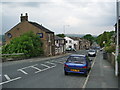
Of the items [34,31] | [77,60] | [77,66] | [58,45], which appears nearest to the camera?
[77,66]

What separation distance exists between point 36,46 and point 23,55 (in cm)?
601

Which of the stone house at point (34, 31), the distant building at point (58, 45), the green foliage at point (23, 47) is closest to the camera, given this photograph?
the green foliage at point (23, 47)

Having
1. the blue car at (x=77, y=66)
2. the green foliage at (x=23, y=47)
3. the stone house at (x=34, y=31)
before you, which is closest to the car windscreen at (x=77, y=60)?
the blue car at (x=77, y=66)

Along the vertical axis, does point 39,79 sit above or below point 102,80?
above

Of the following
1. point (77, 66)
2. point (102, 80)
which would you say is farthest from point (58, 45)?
point (102, 80)

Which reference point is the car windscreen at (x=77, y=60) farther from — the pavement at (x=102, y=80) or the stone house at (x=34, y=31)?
the stone house at (x=34, y=31)

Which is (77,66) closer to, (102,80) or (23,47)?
(102,80)

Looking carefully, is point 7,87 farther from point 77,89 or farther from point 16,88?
point 77,89

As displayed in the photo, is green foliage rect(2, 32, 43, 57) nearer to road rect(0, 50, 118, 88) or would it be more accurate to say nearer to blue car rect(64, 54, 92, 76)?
road rect(0, 50, 118, 88)

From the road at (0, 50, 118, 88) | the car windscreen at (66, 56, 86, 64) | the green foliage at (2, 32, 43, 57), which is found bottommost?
the road at (0, 50, 118, 88)

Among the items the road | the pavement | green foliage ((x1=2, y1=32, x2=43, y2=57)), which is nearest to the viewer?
the road

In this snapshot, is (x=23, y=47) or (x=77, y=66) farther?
(x=23, y=47)

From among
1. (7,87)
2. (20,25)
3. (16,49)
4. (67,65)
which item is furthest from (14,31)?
(7,87)

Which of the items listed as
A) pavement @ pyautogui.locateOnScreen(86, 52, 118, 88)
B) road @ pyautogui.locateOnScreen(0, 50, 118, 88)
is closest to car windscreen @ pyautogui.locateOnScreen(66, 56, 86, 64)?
road @ pyautogui.locateOnScreen(0, 50, 118, 88)
